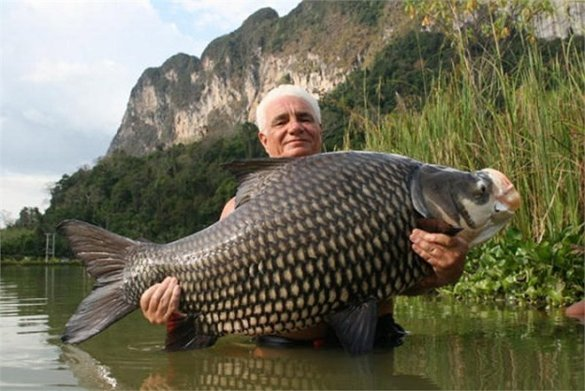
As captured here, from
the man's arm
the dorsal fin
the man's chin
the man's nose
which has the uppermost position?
the man's nose

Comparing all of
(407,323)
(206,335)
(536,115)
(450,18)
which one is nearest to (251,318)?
(206,335)

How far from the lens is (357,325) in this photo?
287 centimetres

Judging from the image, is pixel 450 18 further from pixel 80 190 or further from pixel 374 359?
pixel 80 190

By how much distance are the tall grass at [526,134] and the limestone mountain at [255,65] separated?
113 metres

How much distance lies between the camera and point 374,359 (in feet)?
10.3

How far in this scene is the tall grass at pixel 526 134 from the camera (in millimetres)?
5676

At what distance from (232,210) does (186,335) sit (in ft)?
2.02

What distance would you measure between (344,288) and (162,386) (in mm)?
791

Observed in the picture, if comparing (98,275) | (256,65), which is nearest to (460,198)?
(98,275)

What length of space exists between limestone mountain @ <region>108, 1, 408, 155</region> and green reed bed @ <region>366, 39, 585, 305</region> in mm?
112902

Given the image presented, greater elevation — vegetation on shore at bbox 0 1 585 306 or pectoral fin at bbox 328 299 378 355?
vegetation on shore at bbox 0 1 585 306

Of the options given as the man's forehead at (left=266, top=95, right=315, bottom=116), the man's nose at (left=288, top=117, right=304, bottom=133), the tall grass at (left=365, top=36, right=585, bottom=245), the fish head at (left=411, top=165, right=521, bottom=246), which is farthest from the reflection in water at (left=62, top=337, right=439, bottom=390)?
the tall grass at (left=365, top=36, right=585, bottom=245)

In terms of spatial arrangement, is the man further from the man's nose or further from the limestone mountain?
the limestone mountain

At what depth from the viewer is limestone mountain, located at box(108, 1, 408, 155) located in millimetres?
134500
